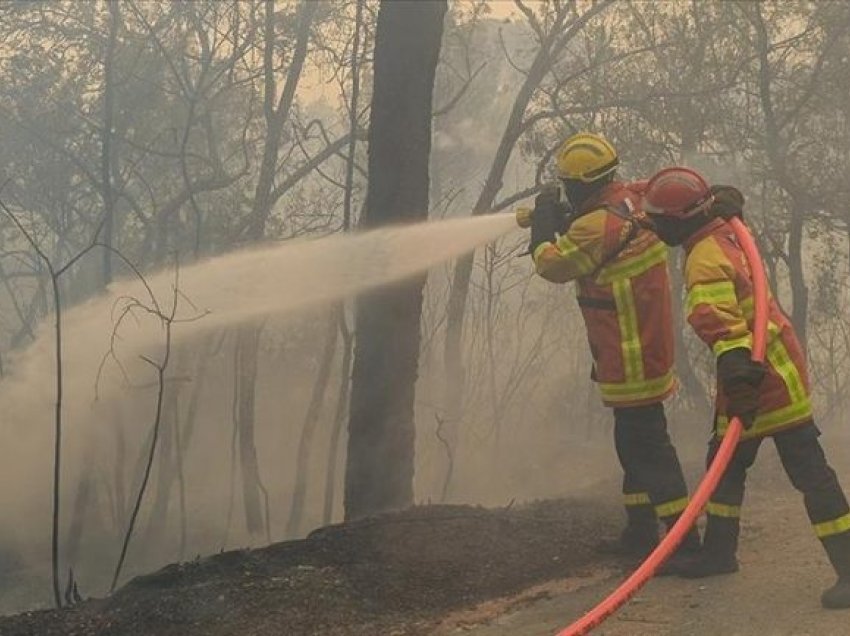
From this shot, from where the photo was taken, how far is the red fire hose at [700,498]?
9.44 feet

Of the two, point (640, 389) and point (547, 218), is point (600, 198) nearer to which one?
point (547, 218)

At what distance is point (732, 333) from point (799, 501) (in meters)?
2.90

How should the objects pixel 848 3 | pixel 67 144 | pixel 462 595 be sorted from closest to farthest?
pixel 462 595, pixel 848 3, pixel 67 144

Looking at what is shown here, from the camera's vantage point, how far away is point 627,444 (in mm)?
4355

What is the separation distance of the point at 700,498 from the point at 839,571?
71 cm

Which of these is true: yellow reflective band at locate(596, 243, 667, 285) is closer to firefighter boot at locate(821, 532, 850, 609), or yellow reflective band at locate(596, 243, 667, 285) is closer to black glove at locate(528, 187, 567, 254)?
black glove at locate(528, 187, 567, 254)

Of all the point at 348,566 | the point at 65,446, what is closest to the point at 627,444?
the point at 348,566

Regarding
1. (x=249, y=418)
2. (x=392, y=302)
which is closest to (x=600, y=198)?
(x=392, y=302)

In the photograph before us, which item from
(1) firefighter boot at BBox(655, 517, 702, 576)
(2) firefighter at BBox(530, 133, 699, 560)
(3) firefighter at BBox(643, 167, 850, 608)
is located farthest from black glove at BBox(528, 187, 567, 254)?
(1) firefighter boot at BBox(655, 517, 702, 576)

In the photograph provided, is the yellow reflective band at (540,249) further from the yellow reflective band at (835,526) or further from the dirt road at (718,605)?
the yellow reflective band at (835,526)

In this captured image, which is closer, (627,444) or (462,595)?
(462,595)

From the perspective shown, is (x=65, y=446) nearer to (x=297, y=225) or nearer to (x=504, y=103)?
(x=297, y=225)

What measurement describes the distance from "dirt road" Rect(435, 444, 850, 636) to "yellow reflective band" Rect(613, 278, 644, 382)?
34.7 inches

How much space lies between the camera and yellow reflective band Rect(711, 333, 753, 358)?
11.0 ft
